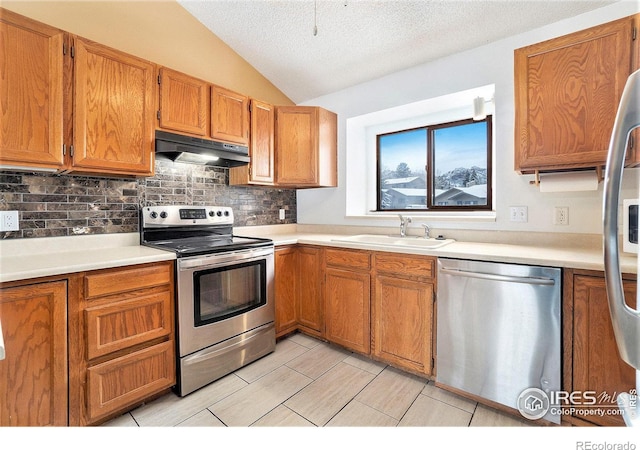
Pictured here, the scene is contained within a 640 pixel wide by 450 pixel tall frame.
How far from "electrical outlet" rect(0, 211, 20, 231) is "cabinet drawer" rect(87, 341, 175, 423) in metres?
0.95

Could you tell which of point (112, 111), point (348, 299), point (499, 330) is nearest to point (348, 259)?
point (348, 299)

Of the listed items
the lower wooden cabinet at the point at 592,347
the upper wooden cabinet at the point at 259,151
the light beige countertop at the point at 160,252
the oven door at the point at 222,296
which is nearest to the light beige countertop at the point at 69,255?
the light beige countertop at the point at 160,252

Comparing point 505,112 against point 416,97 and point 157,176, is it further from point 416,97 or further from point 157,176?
point 157,176

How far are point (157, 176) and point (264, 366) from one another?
1685mm

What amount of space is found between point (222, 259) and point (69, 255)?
859 millimetres

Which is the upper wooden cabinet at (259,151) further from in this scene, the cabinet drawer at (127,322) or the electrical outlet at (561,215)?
the electrical outlet at (561,215)

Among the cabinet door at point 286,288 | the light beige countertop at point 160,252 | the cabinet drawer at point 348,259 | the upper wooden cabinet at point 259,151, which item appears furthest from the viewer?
the upper wooden cabinet at point 259,151

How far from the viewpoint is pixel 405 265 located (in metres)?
2.01

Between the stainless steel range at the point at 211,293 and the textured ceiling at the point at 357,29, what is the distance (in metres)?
1.59

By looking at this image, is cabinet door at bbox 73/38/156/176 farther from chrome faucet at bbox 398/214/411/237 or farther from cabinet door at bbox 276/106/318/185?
chrome faucet at bbox 398/214/411/237

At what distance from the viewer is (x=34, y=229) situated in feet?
5.89

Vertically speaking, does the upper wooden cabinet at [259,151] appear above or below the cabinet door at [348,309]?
above

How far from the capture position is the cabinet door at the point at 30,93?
1506 mm
